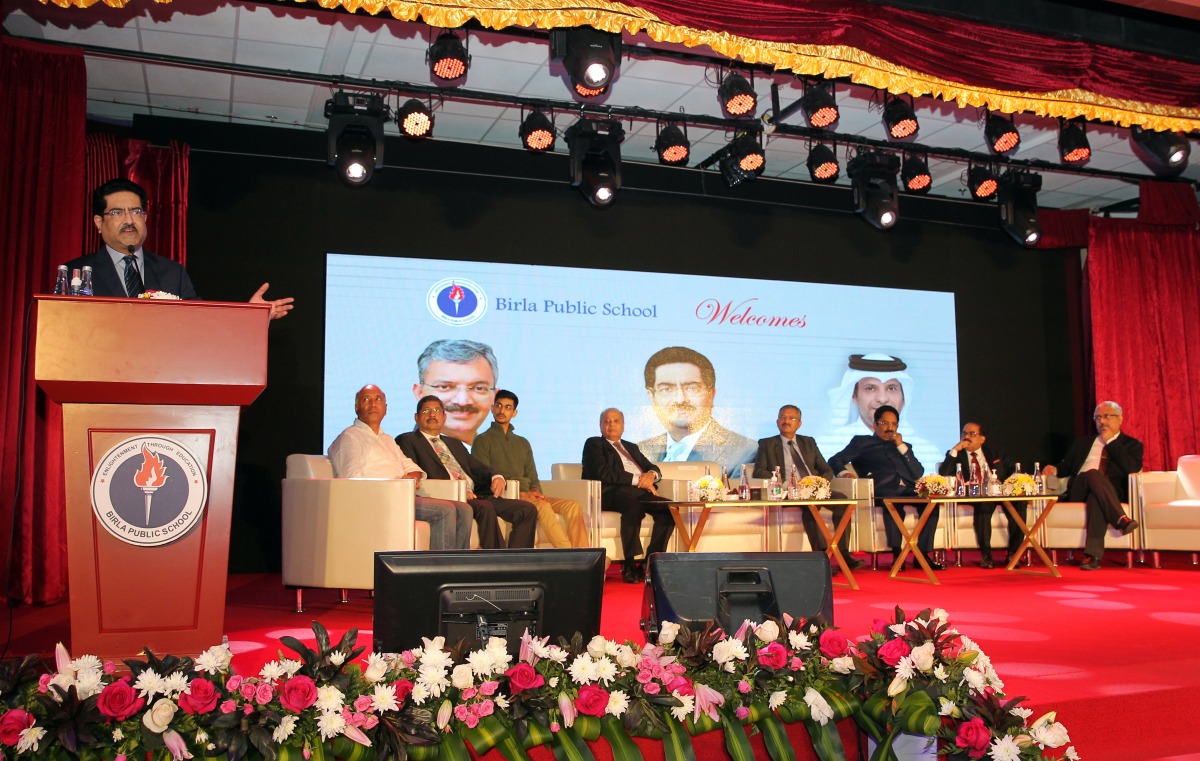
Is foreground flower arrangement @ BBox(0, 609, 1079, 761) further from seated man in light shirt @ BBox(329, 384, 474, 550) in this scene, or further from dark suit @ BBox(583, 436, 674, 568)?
dark suit @ BBox(583, 436, 674, 568)

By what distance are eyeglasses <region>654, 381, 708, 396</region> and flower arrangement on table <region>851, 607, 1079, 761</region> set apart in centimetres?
571

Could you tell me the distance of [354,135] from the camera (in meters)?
6.63

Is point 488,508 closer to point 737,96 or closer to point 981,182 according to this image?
point 737,96

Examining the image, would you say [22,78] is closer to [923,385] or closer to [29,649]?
[29,649]

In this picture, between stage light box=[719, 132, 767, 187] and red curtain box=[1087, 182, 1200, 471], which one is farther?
red curtain box=[1087, 182, 1200, 471]

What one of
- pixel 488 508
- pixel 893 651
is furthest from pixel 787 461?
pixel 893 651

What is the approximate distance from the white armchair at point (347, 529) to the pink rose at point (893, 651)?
2.92 metres

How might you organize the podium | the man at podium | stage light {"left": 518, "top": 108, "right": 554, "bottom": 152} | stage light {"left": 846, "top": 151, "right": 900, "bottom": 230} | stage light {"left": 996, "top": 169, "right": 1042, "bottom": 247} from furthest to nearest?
stage light {"left": 996, "top": 169, "right": 1042, "bottom": 247}
stage light {"left": 846, "top": 151, "right": 900, "bottom": 230}
stage light {"left": 518, "top": 108, "right": 554, "bottom": 152}
the man at podium
the podium

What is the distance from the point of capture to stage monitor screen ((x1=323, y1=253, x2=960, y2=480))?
24.0ft

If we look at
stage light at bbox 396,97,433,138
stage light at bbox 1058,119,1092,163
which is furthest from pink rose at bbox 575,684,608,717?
stage light at bbox 1058,119,1092,163

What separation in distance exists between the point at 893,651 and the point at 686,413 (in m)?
5.89

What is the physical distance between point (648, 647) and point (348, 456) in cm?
341

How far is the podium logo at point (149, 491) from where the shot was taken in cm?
295

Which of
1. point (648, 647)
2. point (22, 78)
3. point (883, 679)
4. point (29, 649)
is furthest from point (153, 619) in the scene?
point (22, 78)
